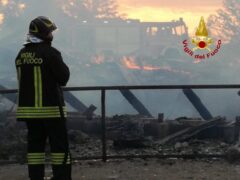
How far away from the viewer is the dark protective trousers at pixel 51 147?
13.9 feet

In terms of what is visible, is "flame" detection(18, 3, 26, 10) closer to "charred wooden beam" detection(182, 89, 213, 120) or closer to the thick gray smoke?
the thick gray smoke

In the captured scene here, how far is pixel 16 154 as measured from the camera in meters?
6.60

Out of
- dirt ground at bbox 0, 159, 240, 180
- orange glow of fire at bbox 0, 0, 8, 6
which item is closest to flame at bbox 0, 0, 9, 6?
orange glow of fire at bbox 0, 0, 8, 6

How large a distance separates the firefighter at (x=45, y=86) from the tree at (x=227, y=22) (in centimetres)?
2812

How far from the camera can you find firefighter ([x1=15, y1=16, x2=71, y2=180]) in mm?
4176

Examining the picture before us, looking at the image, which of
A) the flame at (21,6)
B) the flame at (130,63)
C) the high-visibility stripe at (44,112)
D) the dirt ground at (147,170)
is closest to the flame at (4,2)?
the flame at (21,6)

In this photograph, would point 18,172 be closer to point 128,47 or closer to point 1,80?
point 1,80

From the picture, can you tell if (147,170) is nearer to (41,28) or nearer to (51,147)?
(51,147)

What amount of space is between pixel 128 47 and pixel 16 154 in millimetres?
19743

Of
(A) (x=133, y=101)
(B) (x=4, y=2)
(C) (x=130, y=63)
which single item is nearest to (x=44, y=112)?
(A) (x=133, y=101)

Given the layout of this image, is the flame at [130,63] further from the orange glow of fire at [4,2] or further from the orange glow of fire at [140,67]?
the orange glow of fire at [4,2]

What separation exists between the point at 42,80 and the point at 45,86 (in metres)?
0.06

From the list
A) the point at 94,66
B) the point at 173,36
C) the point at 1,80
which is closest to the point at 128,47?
the point at 173,36

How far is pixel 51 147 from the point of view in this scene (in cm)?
428
